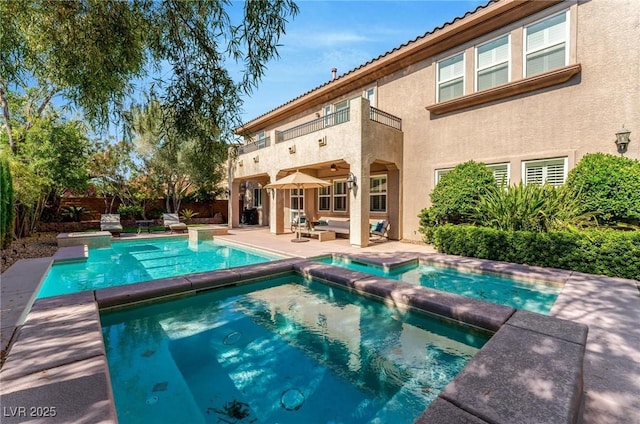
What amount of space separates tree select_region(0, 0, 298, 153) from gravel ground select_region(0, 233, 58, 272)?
6.85 metres

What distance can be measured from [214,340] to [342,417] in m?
2.52

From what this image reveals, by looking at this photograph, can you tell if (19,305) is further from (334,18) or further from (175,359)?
(334,18)

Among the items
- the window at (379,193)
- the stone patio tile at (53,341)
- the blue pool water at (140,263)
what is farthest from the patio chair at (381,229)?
the stone patio tile at (53,341)

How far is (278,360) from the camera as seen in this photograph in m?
4.12

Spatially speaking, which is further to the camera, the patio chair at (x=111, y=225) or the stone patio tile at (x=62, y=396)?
the patio chair at (x=111, y=225)

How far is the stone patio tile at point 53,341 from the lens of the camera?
3.09 meters

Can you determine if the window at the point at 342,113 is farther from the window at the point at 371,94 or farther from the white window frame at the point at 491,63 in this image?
the white window frame at the point at 491,63

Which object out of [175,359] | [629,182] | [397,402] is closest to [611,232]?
[629,182]

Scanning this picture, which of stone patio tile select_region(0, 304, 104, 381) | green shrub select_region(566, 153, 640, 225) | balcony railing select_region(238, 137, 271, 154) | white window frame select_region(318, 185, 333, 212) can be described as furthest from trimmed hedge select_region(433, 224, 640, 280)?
balcony railing select_region(238, 137, 271, 154)

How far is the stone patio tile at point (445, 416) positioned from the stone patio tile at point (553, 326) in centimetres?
213

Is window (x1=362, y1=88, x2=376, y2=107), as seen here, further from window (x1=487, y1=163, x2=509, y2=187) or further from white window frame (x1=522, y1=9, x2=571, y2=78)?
window (x1=487, y1=163, x2=509, y2=187)

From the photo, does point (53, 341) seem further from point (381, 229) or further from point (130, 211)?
point (130, 211)

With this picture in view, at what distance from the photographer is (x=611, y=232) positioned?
23.9 feet

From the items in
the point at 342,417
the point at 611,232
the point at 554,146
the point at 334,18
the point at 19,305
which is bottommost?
the point at 342,417
